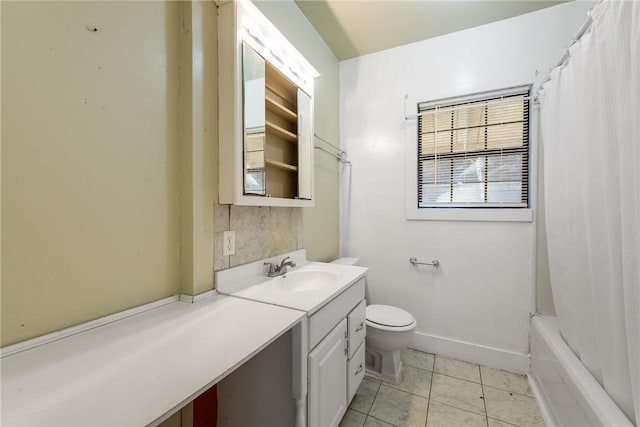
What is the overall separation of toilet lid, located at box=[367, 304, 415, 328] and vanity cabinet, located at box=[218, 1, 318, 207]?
96cm

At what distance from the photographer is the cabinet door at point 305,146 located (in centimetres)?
173

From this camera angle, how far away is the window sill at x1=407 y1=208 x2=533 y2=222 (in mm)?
1910

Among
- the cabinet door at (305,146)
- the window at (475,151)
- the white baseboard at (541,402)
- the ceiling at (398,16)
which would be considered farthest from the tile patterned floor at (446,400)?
the ceiling at (398,16)

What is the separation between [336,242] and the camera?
2461mm

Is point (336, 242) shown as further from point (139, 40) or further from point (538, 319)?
point (139, 40)

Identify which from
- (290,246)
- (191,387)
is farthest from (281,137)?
(191,387)

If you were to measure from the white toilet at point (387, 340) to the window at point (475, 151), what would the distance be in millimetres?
994

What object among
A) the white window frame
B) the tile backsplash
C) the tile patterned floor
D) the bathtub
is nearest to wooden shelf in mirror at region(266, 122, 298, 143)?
the tile backsplash

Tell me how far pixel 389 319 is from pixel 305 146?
4.51ft

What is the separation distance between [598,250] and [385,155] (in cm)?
156

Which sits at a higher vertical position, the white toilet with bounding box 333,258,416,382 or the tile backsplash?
the tile backsplash

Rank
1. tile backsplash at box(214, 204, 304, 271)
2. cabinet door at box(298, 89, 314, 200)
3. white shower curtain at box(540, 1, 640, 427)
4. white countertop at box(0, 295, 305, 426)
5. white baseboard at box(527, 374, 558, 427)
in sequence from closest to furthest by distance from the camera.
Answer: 1. white countertop at box(0, 295, 305, 426)
2. white shower curtain at box(540, 1, 640, 427)
3. tile backsplash at box(214, 204, 304, 271)
4. white baseboard at box(527, 374, 558, 427)
5. cabinet door at box(298, 89, 314, 200)

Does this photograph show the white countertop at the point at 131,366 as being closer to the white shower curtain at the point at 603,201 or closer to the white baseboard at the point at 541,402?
the white shower curtain at the point at 603,201

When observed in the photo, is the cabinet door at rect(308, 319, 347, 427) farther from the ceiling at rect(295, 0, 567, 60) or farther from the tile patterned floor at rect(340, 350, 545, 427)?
the ceiling at rect(295, 0, 567, 60)
